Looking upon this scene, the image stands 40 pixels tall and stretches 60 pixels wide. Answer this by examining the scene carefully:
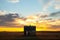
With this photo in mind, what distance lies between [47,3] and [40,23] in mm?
479

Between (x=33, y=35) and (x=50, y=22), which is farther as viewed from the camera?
(x=50, y=22)

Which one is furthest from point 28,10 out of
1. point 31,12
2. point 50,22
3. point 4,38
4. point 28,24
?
point 4,38

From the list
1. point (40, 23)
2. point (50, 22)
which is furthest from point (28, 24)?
point (50, 22)

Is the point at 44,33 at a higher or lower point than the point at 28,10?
lower

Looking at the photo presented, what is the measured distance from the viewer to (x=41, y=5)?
3.37 m

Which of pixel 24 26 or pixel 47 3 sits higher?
pixel 47 3

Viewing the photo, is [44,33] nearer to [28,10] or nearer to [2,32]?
[28,10]

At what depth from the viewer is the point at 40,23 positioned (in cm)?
333

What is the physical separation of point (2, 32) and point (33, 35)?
0.71 m

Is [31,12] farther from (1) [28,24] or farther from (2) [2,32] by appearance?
(2) [2,32]

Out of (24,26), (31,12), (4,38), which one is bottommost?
(4,38)

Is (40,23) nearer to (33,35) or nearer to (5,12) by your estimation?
(33,35)

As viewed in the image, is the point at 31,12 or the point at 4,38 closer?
the point at 4,38

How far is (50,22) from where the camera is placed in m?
3.34
